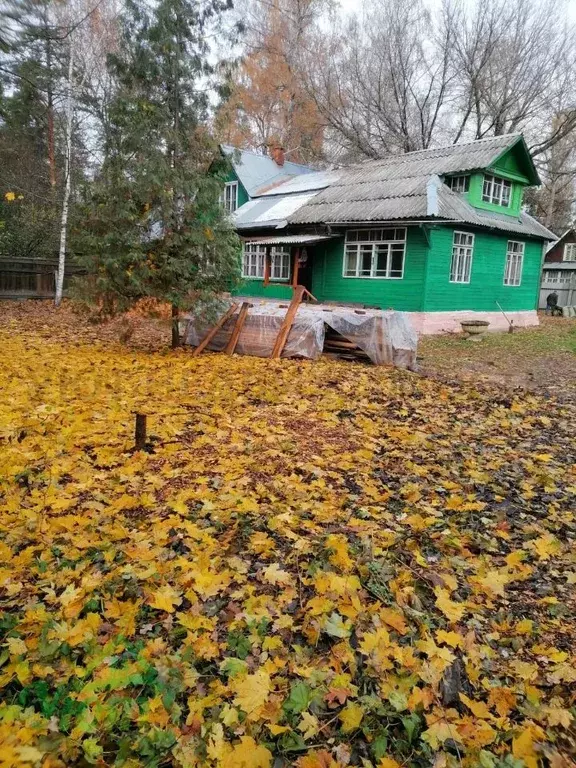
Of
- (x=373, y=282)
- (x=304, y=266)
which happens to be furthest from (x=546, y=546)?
(x=304, y=266)

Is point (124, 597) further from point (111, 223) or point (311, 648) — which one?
point (111, 223)

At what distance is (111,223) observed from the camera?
9.17 meters

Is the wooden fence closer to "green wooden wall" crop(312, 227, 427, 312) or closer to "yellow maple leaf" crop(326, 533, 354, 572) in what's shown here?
"green wooden wall" crop(312, 227, 427, 312)

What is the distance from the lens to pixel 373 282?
17.0 meters

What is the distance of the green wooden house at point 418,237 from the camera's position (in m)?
16.0

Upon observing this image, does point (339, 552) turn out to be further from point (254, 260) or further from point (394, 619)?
point (254, 260)

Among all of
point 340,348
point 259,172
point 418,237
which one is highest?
point 259,172

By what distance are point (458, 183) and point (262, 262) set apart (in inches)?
330

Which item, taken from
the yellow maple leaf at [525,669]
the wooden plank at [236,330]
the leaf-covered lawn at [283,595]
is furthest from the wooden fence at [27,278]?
the yellow maple leaf at [525,669]

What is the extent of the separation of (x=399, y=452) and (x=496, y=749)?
3.25m

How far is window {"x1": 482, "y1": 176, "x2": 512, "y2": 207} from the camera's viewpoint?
1786 cm

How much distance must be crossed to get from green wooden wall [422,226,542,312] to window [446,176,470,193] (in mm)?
1644

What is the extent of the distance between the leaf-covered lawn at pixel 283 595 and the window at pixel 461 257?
39.7ft

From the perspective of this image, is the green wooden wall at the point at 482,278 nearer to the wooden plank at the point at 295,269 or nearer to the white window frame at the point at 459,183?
the white window frame at the point at 459,183
